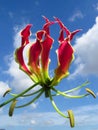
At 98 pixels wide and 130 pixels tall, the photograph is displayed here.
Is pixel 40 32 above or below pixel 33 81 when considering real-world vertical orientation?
above

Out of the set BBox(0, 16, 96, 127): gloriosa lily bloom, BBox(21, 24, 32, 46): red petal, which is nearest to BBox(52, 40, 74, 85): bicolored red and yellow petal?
BBox(0, 16, 96, 127): gloriosa lily bloom

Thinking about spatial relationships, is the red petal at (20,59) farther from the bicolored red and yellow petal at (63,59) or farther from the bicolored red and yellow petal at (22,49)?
the bicolored red and yellow petal at (63,59)

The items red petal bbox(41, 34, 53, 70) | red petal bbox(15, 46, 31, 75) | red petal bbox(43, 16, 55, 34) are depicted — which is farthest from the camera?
red petal bbox(15, 46, 31, 75)

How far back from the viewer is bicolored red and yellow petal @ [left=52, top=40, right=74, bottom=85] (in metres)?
2.38

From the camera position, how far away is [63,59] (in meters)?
2.46

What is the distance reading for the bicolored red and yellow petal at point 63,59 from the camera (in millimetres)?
2375

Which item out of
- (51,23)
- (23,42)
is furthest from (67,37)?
(23,42)

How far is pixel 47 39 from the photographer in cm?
236

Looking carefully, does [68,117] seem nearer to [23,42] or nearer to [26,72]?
[26,72]

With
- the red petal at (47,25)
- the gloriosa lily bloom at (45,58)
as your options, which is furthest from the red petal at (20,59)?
the red petal at (47,25)

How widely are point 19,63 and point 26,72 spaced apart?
12 cm

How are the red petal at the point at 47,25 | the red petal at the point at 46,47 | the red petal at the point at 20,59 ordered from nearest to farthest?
the red petal at the point at 47,25 → the red petal at the point at 46,47 → the red petal at the point at 20,59

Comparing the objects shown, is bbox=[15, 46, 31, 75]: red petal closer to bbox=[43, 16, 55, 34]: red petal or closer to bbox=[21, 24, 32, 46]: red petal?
bbox=[21, 24, 32, 46]: red petal

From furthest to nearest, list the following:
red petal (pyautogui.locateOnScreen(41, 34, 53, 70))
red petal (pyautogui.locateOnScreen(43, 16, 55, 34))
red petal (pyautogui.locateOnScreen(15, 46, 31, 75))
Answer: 1. red petal (pyautogui.locateOnScreen(15, 46, 31, 75))
2. red petal (pyautogui.locateOnScreen(41, 34, 53, 70))
3. red petal (pyautogui.locateOnScreen(43, 16, 55, 34))
